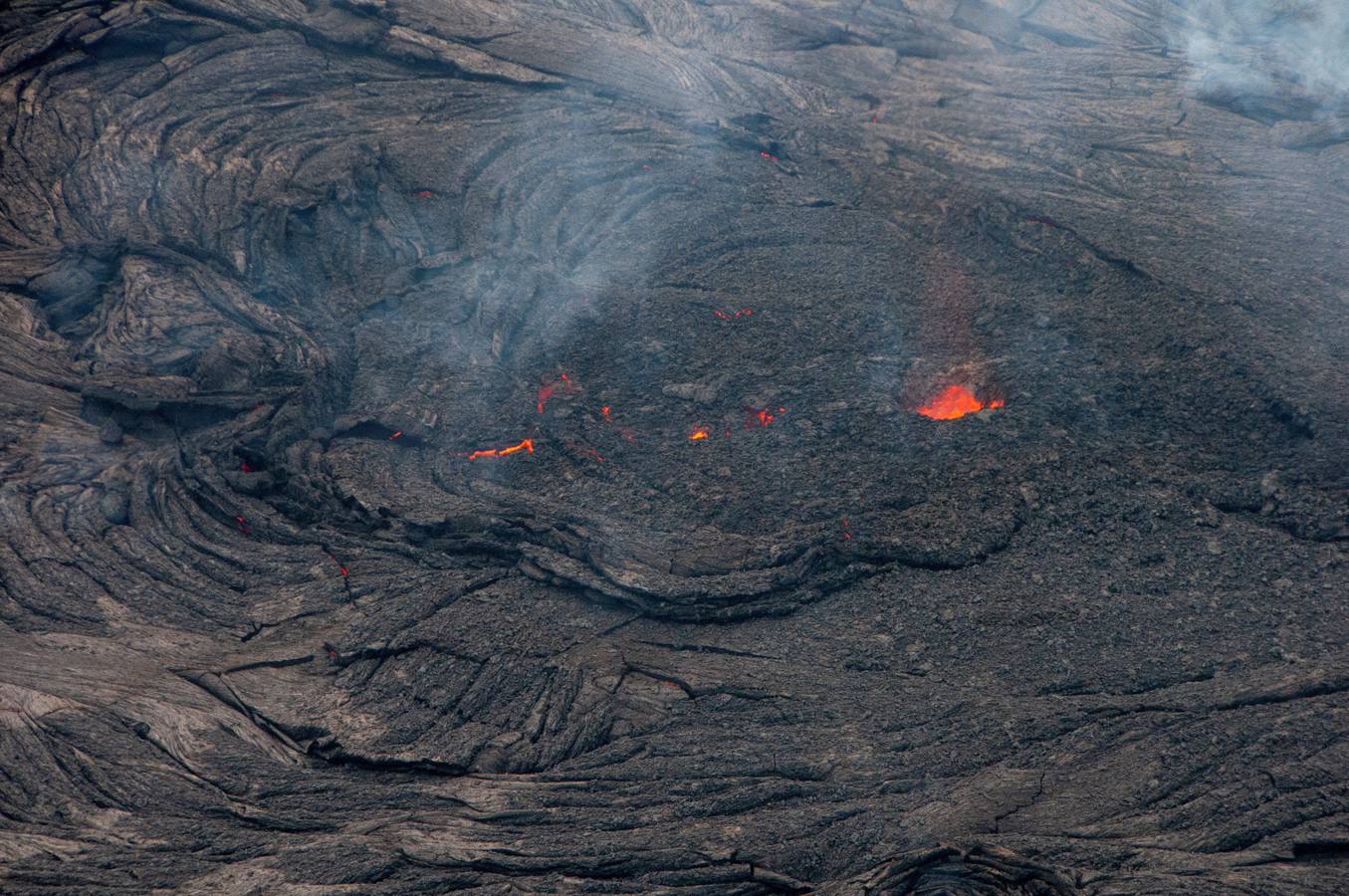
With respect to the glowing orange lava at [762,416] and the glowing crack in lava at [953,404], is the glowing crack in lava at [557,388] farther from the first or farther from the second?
the glowing crack in lava at [953,404]

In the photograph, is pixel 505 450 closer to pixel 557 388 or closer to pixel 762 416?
pixel 557 388

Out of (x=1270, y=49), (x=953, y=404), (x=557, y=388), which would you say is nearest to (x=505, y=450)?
(x=557, y=388)

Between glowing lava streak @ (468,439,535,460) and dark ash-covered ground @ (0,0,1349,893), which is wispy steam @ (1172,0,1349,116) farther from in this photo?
glowing lava streak @ (468,439,535,460)

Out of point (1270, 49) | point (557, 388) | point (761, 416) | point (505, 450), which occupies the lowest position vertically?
point (505, 450)

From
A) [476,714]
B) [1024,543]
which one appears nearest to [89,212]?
[476,714]

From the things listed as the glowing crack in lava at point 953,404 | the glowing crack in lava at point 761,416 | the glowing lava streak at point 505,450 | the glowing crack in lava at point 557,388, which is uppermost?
the glowing crack in lava at point 953,404

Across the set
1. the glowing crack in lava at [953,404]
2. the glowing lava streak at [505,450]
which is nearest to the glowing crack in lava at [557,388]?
the glowing lava streak at [505,450]
